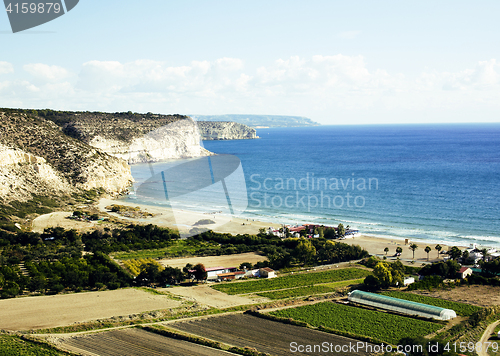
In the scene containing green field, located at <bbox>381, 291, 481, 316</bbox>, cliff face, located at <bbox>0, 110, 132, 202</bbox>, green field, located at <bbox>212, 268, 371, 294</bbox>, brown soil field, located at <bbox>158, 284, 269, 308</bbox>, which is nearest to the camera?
green field, located at <bbox>381, 291, 481, 316</bbox>

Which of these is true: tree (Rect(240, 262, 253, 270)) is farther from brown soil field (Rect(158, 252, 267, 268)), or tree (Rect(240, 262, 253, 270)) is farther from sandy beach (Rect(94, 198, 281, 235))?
sandy beach (Rect(94, 198, 281, 235))

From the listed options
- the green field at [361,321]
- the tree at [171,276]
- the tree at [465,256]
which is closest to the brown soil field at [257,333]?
the green field at [361,321]

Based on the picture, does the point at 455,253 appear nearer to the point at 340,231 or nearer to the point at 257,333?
the point at 340,231

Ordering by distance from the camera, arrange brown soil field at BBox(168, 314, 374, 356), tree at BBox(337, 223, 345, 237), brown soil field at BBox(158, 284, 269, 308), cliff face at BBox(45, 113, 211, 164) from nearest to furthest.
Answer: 1. brown soil field at BBox(168, 314, 374, 356)
2. brown soil field at BBox(158, 284, 269, 308)
3. tree at BBox(337, 223, 345, 237)
4. cliff face at BBox(45, 113, 211, 164)

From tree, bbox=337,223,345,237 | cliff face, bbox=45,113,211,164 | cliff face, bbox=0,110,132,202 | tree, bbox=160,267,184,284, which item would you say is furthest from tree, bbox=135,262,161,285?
cliff face, bbox=45,113,211,164

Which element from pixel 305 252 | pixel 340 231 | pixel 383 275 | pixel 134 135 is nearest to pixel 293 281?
pixel 305 252

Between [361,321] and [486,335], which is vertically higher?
[486,335]
